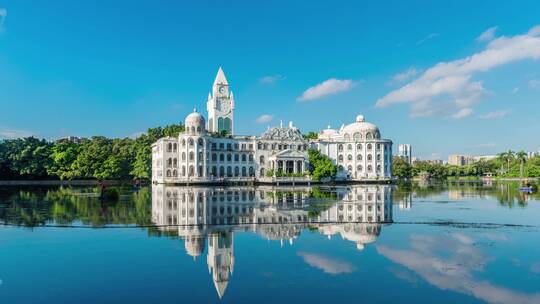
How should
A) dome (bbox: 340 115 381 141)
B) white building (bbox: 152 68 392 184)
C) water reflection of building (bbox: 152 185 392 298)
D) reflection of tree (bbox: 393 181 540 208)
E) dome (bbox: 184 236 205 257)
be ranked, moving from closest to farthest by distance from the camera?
water reflection of building (bbox: 152 185 392 298) < dome (bbox: 184 236 205 257) < reflection of tree (bbox: 393 181 540 208) < white building (bbox: 152 68 392 184) < dome (bbox: 340 115 381 141)

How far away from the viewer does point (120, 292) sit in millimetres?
12469

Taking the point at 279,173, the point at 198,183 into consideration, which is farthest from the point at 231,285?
the point at 279,173

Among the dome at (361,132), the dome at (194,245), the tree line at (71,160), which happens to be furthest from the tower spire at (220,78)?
the dome at (194,245)

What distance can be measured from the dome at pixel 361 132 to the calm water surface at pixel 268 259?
7858 cm

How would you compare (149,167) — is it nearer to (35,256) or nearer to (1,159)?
(1,159)

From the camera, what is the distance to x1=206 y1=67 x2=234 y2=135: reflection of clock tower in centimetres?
11438

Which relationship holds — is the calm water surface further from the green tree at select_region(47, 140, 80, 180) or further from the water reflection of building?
the green tree at select_region(47, 140, 80, 180)

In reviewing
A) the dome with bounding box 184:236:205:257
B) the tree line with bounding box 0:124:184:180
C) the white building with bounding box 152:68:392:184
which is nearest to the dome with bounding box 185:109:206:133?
the white building with bounding box 152:68:392:184

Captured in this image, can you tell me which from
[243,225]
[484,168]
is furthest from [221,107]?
[484,168]

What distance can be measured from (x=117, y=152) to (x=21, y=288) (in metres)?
93.5

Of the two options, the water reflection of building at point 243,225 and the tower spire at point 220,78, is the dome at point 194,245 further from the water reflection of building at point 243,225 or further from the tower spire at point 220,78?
the tower spire at point 220,78

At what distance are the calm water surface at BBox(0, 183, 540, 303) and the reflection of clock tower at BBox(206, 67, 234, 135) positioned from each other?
3425 inches

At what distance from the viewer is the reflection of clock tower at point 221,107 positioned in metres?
114

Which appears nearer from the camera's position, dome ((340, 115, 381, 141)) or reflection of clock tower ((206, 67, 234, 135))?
dome ((340, 115, 381, 141))
